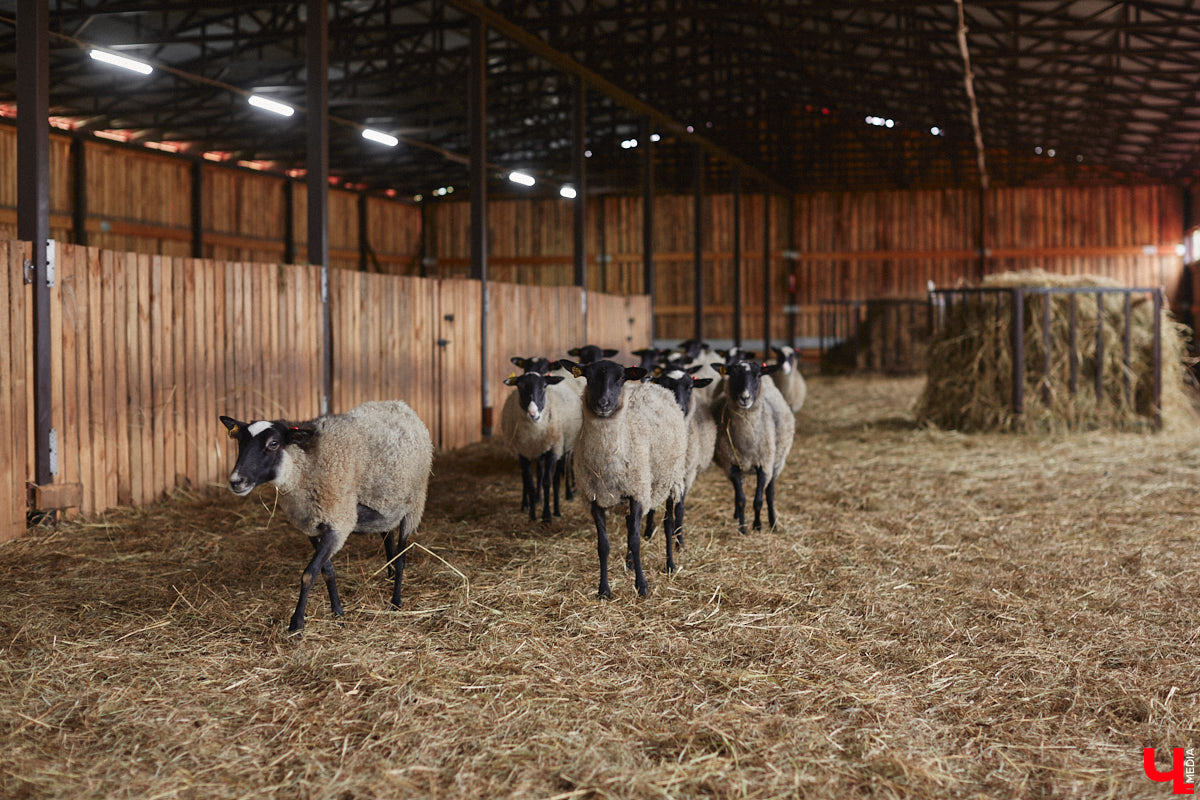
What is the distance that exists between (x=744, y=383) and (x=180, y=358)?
4.72 metres

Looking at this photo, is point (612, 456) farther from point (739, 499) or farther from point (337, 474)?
point (739, 499)

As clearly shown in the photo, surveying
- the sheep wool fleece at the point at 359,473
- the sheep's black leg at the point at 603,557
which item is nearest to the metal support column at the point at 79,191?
the sheep wool fleece at the point at 359,473

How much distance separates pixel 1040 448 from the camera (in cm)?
1175

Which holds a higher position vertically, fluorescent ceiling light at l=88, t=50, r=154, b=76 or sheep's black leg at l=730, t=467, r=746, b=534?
fluorescent ceiling light at l=88, t=50, r=154, b=76

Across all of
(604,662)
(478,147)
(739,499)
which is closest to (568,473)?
(739,499)

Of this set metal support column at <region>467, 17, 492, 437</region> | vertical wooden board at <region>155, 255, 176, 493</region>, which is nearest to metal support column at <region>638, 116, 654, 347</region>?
metal support column at <region>467, 17, 492, 437</region>

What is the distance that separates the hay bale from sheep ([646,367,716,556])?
23.3 feet

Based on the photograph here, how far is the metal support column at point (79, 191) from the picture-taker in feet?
66.7

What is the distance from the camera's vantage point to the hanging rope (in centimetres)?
1702

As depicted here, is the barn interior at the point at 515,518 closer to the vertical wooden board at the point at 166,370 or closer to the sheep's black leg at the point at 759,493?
Answer: the vertical wooden board at the point at 166,370

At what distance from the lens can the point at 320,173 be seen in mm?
9812

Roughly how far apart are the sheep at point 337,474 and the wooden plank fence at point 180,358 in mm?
2912

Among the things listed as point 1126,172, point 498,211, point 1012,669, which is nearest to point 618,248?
point 498,211

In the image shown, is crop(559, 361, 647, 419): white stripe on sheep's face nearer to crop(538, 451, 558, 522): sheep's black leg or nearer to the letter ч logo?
crop(538, 451, 558, 522): sheep's black leg
